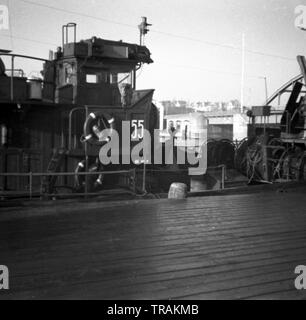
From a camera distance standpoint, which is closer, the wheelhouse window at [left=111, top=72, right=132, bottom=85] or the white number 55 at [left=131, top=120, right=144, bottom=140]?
the white number 55 at [left=131, top=120, right=144, bottom=140]

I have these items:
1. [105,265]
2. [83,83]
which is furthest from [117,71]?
[105,265]

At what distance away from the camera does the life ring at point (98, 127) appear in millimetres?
11133

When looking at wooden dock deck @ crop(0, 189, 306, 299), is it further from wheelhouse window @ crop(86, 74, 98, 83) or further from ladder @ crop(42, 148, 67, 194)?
wheelhouse window @ crop(86, 74, 98, 83)

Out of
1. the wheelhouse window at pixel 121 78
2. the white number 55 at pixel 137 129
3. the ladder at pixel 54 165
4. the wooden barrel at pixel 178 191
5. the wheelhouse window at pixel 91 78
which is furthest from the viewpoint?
the wheelhouse window at pixel 121 78

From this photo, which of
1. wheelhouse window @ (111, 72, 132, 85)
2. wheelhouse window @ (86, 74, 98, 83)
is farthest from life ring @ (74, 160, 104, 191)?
wheelhouse window @ (111, 72, 132, 85)

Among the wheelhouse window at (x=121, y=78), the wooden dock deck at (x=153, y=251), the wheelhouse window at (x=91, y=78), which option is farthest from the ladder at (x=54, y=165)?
the wooden dock deck at (x=153, y=251)

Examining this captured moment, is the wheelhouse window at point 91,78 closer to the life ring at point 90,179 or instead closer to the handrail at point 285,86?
the life ring at point 90,179

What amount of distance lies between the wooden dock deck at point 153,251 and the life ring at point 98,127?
14.8 feet

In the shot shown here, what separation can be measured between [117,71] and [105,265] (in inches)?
373

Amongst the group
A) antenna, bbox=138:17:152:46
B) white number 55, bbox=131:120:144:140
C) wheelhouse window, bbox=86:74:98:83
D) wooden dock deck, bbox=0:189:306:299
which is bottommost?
wooden dock deck, bbox=0:189:306:299

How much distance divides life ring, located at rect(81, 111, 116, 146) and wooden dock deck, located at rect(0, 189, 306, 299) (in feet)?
14.8

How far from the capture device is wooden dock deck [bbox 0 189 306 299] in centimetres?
301

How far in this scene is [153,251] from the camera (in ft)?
13.2
